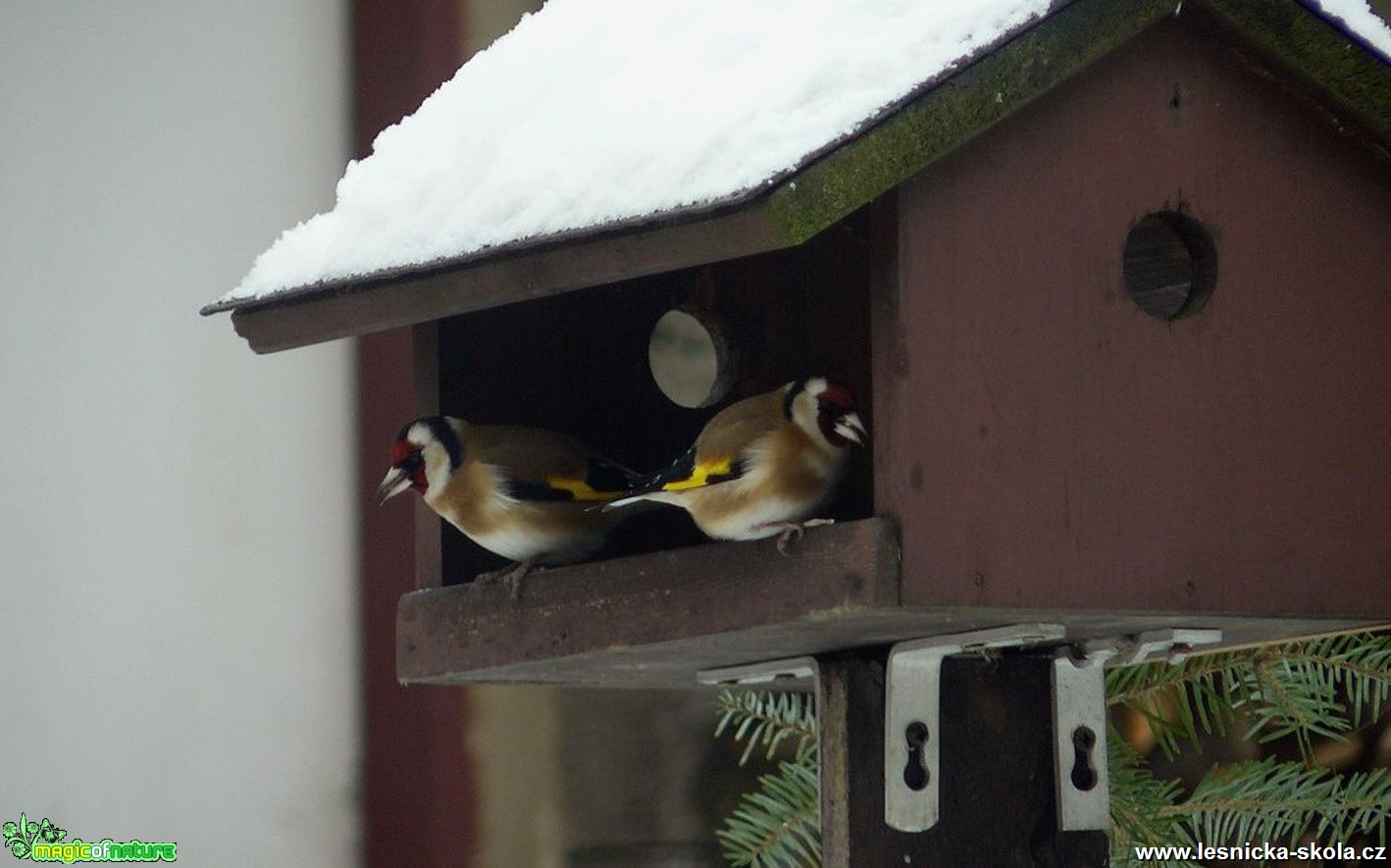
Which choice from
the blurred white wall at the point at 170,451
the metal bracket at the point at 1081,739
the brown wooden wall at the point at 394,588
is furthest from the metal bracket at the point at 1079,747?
the blurred white wall at the point at 170,451

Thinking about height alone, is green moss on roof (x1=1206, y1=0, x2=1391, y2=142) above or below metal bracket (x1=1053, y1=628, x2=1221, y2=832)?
above

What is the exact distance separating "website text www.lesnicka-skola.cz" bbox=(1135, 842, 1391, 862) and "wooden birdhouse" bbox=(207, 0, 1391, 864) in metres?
0.37

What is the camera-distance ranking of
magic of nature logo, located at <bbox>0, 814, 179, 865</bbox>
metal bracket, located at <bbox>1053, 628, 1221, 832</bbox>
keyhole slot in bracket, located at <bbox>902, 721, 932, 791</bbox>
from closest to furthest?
keyhole slot in bracket, located at <bbox>902, 721, 932, 791</bbox>
metal bracket, located at <bbox>1053, 628, 1221, 832</bbox>
magic of nature logo, located at <bbox>0, 814, 179, 865</bbox>

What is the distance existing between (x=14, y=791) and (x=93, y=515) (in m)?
0.52

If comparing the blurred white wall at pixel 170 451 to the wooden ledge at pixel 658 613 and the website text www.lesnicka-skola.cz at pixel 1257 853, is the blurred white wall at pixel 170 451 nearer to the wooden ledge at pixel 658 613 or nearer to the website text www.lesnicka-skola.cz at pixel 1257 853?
the wooden ledge at pixel 658 613

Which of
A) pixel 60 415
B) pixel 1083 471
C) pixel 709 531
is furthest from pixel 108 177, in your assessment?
pixel 1083 471

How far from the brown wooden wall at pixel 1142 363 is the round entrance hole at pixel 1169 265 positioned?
0.07 feet

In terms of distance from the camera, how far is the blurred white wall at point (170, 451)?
403cm

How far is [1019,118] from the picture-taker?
2.46 meters

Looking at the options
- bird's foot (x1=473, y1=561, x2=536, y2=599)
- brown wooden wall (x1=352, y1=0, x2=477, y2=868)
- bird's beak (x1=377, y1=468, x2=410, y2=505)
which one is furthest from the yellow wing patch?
brown wooden wall (x1=352, y1=0, x2=477, y2=868)

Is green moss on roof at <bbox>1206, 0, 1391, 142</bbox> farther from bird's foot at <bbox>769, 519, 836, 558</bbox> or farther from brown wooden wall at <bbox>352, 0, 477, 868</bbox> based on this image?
brown wooden wall at <bbox>352, 0, 477, 868</bbox>

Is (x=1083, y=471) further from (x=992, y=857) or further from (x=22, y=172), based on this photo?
(x=22, y=172)

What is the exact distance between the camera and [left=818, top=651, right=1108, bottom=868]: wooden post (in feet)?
8.72

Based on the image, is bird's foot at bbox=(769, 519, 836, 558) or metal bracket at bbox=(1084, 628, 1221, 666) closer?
bird's foot at bbox=(769, 519, 836, 558)
